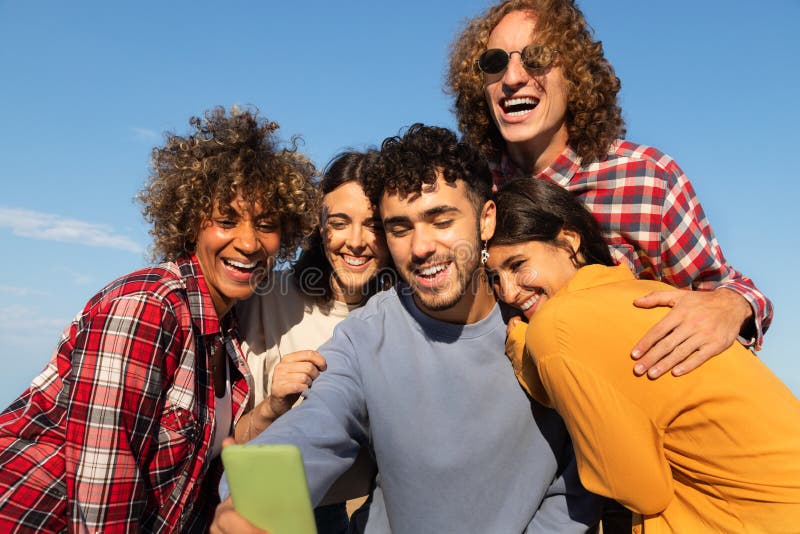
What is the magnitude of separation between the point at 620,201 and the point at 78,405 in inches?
123

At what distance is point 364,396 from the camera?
11.1ft

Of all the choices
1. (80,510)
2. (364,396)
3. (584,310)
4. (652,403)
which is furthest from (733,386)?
(80,510)

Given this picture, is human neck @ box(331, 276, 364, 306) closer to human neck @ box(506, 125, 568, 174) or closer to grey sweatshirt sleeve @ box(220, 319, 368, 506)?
grey sweatshirt sleeve @ box(220, 319, 368, 506)

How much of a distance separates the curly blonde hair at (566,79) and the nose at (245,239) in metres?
1.78

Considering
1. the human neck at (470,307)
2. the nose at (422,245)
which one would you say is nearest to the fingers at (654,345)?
the human neck at (470,307)

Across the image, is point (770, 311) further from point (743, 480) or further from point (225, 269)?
point (225, 269)

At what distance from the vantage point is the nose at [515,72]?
438cm

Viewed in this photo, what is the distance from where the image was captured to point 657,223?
395 cm

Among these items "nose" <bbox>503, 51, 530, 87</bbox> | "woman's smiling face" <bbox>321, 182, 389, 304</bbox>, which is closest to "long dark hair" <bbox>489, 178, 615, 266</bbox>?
"nose" <bbox>503, 51, 530, 87</bbox>

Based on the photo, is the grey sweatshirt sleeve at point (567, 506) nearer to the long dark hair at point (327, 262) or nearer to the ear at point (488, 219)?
the ear at point (488, 219)

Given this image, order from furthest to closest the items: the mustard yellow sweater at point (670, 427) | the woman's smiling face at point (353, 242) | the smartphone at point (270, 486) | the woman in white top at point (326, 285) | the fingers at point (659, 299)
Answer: the woman's smiling face at point (353, 242) → the woman in white top at point (326, 285) → the fingers at point (659, 299) → the mustard yellow sweater at point (670, 427) → the smartphone at point (270, 486)

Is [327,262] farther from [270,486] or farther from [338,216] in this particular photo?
[270,486]

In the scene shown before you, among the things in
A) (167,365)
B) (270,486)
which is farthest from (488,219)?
(270,486)

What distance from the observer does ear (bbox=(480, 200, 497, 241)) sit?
3.79m
